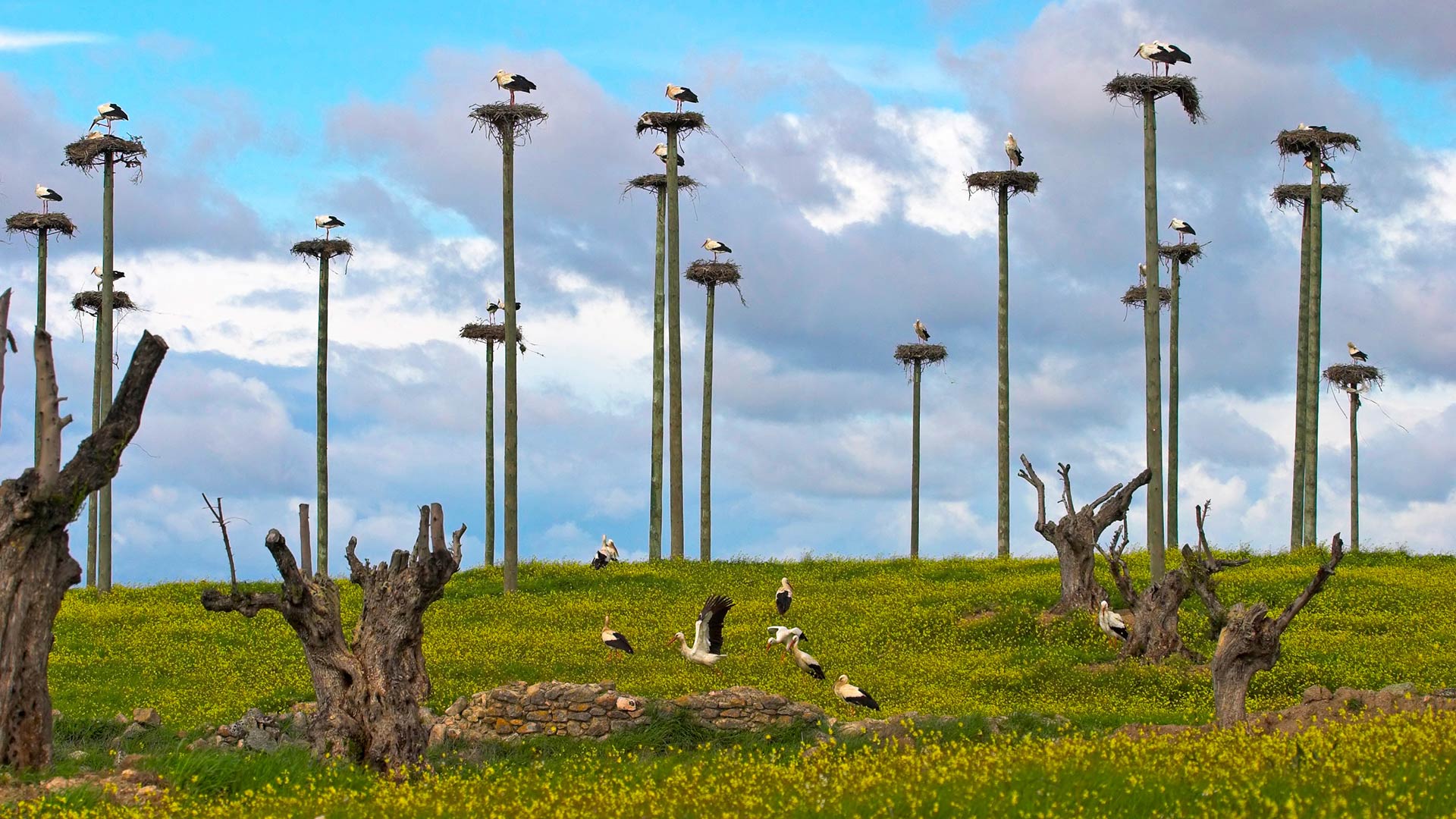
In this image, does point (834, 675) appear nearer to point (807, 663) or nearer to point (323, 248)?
point (807, 663)

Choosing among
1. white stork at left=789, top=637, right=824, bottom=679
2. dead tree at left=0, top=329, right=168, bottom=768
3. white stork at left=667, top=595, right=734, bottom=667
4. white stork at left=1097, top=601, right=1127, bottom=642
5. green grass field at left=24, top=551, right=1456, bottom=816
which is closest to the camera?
green grass field at left=24, top=551, right=1456, bottom=816

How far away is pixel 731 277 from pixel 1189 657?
27768 mm

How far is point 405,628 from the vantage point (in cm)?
2036

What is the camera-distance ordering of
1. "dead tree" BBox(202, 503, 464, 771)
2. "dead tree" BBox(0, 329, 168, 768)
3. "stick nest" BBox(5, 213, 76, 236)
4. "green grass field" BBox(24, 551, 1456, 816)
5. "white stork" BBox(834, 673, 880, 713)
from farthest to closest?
"stick nest" BBox(5, 213, 76, 236) < "white stork" BBox(834, 673, 880, 713) < "dead tree" BBox(202, 503, 464, 771) < "dead tree" BBox(0, 329, 168, 768) < "green grass field" BBox(24, 551, 1456, 816)

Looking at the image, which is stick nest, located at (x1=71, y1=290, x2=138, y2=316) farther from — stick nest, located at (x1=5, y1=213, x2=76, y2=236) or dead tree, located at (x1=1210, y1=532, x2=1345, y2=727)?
dead tree, located at (x1=1210, y1=532, x2=1345, y2=727)

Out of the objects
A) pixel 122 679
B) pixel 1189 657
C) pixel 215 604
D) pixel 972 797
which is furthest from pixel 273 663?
pixel 972 797

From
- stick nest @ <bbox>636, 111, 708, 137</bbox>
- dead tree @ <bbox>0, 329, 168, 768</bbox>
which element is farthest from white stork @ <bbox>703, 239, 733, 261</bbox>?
dead tree @ <bbox>0, 329, 168, 768</bbox>

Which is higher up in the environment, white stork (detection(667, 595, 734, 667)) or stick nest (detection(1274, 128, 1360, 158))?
stick nest (detection(1274, 128, 1360, 158))

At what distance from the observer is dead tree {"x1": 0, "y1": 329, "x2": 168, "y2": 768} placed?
1822 centimetres

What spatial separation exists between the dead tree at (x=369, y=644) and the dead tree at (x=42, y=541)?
2.17 metres

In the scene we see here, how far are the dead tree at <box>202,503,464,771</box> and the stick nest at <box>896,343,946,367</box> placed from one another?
39.1 meters

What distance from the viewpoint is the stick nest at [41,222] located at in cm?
4962

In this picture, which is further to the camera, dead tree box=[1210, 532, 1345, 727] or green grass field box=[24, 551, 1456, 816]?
dead tree box=[1210, 532, 1345, 727]

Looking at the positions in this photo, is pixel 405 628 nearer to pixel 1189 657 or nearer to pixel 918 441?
pixel 1189 657
